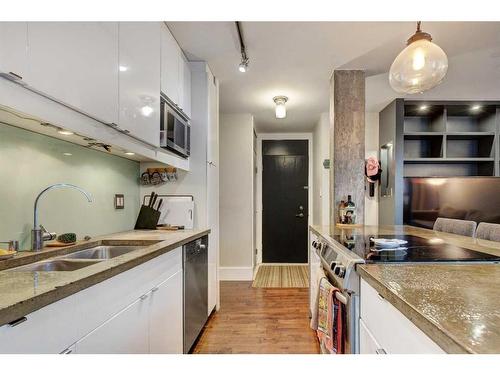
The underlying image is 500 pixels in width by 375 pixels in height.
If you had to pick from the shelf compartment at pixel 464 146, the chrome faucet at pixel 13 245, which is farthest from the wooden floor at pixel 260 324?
the shelf compartment at pixel 464 146

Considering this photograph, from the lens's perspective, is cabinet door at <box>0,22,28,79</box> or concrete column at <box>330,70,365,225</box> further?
concrete column at <box>330,70,365,225</box>

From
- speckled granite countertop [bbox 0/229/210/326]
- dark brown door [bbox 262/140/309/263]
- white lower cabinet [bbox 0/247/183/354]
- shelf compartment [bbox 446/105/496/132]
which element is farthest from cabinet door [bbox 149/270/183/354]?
shelf compartment [bbox 446/105/496/132]

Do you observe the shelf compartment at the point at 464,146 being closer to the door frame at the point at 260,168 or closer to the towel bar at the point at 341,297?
the door frame at the point at 260,168

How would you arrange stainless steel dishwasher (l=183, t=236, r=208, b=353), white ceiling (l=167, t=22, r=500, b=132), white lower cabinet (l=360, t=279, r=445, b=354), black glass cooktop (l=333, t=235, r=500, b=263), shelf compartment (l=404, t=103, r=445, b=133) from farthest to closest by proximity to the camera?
shelf compartment (l=404, t=103, r=445, b=133)
white ceiling (l=167, t=22, r=500, b=132)
stainless steel dishwasher (l=183, t=236, r=208, b=353)
black glass cooktop (l=333, t=235, r=500, b=263)
white lower cabinet (l=360, t=279, r=445, b=354)

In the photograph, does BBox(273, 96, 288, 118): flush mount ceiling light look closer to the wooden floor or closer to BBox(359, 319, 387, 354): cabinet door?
the wooden floor

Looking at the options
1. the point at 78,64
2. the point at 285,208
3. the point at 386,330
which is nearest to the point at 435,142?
the point at 285,208

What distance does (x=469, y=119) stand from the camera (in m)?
4.26

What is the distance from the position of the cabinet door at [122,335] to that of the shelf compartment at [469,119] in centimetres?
429

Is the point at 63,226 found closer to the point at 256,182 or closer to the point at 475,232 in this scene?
the point at 475,232

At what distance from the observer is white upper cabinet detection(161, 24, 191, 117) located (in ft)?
7.09

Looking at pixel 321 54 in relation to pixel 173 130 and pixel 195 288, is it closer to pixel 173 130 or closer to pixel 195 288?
pixel 173 130

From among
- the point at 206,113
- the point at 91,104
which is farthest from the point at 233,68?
the point at 91,104

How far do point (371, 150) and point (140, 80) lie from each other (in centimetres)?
360

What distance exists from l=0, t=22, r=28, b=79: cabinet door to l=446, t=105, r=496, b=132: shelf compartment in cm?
444
